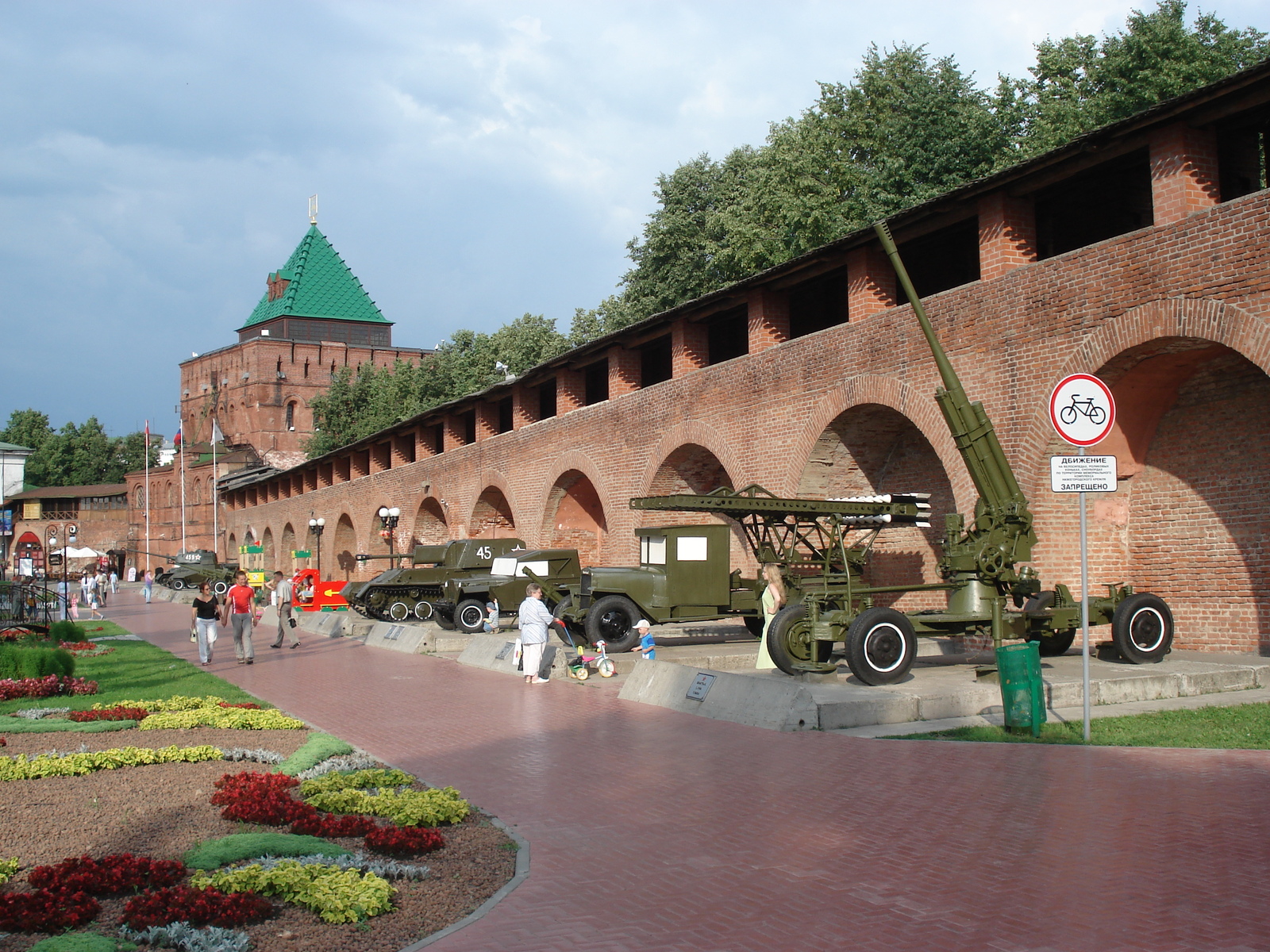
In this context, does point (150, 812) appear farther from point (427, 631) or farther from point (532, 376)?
point (532, 376)

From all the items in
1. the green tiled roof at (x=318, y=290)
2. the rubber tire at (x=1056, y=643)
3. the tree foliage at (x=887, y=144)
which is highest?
the green tiled roof at (x=318, y=290)

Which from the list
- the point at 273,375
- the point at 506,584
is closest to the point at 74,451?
the point at 273,375

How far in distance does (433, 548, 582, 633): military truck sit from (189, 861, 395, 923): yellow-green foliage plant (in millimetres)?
13642

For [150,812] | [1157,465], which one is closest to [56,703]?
[150,812]

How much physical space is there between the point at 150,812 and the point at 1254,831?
21.5 ft

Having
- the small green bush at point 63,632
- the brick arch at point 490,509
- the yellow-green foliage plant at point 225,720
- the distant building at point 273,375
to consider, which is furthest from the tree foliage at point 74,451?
the yellow-green foliage plant at point 225,720

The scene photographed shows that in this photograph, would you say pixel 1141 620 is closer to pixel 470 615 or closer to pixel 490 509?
pixel 470 615

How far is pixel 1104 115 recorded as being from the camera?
2600cm

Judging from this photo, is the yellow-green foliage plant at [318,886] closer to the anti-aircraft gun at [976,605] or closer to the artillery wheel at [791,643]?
the anti-aircraft gun at [976,605]

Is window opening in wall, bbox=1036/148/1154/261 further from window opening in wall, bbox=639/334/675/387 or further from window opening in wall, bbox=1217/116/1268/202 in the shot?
window opening in wall, bbox=639/334/675/387

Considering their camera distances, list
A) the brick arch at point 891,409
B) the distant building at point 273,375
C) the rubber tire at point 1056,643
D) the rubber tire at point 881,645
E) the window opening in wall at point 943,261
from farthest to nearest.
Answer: the distant building at point 273,375 < the window opening in wall at point 943,261 < the brick arch at point 891,409 < the rubber tire at point 1056,643 < the rubber tire at point 881,645

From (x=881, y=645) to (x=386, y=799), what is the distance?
5.67 meters

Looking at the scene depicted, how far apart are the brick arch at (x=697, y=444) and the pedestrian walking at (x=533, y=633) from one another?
6.72 m

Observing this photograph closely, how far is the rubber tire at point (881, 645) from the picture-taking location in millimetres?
10844
